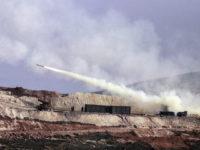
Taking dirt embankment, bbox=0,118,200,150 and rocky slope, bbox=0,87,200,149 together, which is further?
rocky slope, bbox=0,87,200,149

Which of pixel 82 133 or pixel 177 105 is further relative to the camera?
pixel 177 105

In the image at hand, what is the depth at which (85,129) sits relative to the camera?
170ft

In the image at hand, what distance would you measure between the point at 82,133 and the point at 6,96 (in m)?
21.0

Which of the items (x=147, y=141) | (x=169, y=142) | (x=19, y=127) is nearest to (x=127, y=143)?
(x=147, y=141)

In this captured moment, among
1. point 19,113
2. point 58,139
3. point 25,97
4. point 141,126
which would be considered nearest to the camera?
point 58,139

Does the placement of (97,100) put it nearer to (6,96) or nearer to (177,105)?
(177,105)

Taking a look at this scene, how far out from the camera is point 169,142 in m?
52.4

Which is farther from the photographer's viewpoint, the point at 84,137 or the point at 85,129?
the point at 85,129

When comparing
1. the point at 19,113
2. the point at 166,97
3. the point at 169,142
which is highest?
the point at 166,97

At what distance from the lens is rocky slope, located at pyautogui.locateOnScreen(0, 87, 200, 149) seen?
42.6 meters

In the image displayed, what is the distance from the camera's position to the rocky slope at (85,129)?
4259 centimetres

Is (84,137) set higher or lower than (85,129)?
lower

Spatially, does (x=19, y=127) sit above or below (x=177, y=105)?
below

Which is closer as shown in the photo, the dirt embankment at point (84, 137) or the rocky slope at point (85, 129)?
the dirt embankment at point (84, 137)
